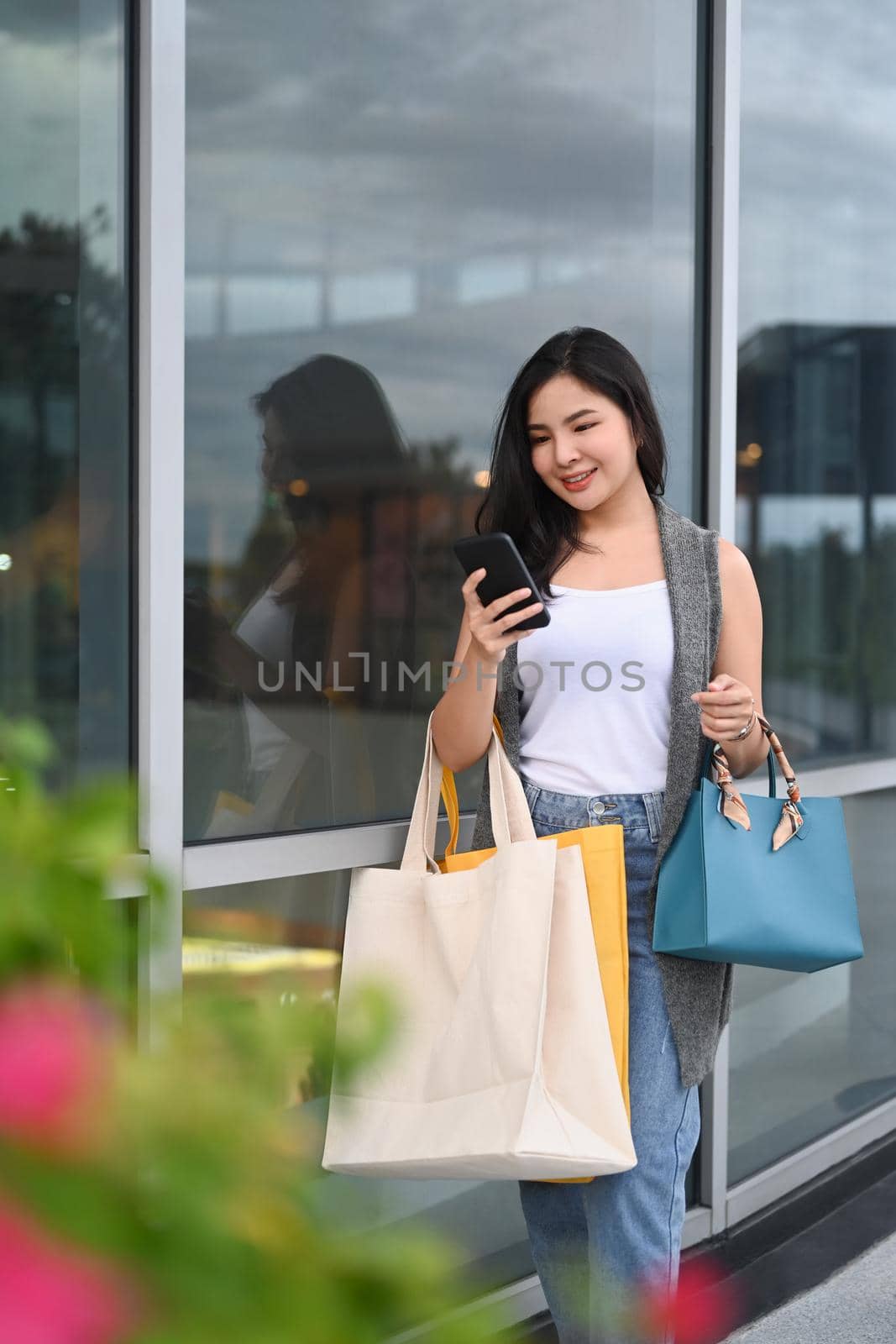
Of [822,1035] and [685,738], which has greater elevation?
[685,738]

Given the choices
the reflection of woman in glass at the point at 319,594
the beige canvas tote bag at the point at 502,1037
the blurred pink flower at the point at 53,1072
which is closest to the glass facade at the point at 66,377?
the reflection of woman in glass at the point at 319,594

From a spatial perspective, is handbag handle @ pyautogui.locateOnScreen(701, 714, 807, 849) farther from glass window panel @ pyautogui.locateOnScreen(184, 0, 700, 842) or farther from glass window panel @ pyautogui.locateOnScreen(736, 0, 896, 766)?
glass window panel @ pyautogui.locateOnScreen(736, 0, 896, 766)

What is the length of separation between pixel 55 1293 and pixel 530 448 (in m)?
1.83

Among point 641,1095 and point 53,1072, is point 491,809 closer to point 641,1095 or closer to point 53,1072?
point 641,1095

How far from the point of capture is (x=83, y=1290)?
0.22 metres

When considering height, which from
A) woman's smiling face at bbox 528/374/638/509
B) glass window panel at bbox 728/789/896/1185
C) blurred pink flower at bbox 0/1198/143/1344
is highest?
woman's smiling face at bbox 528/374/638/509

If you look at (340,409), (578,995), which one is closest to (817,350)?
(340,409)

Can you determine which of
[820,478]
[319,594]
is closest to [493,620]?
[319,594]

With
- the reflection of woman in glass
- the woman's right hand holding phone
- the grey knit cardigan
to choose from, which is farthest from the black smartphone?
the reflection of woman in glass

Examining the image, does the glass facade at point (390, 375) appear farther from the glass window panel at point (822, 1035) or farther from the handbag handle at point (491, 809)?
the handbag handle at point (491, 809)

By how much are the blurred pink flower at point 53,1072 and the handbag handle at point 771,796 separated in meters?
1.60

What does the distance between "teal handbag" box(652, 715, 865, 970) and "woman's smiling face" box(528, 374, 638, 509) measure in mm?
400

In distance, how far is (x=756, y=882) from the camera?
179 cm

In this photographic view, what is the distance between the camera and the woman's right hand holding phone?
1.73m
